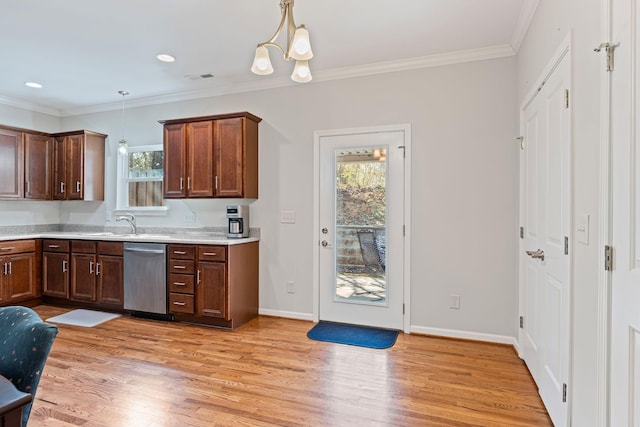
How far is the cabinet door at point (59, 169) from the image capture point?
4.85 m

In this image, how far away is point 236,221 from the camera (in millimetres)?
3973

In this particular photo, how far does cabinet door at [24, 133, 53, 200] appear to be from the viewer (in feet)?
15.3

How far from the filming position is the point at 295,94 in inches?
156

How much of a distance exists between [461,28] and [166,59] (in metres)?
2.78

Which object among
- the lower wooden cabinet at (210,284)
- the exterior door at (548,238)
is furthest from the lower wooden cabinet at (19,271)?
the exterior door at (548,238)

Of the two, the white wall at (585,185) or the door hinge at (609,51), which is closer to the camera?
the door hinge at (609,51)

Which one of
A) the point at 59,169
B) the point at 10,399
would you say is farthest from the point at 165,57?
the point at 10,399

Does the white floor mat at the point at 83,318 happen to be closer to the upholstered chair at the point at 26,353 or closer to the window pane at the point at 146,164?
the window pane at the point at 146,164

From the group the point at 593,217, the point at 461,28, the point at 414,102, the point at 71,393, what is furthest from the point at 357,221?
the point at 71,393

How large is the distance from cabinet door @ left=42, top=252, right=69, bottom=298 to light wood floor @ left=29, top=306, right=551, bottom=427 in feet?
3.94

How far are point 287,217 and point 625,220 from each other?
10.2 feet

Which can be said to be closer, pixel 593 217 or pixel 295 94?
pixel 593 217

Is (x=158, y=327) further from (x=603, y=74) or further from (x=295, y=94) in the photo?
(x=603, y=74)

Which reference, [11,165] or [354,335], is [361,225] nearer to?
[354,335]
